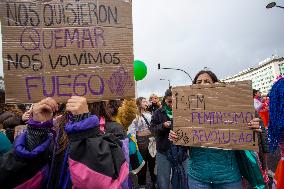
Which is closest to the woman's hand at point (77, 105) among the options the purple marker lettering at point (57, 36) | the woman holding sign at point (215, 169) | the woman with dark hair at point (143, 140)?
the purple marker lettering at point (57, 36)

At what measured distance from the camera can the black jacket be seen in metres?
5.52

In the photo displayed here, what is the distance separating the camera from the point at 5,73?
2164 millimetres

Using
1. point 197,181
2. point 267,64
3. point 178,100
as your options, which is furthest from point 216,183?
point 267,64

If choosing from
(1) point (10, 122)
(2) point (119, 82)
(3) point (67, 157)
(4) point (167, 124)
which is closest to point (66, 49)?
(2) point (119, 82)

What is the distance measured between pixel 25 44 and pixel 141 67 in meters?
4.41

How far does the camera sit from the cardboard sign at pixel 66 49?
219 centimetres

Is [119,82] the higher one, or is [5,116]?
[119,82]

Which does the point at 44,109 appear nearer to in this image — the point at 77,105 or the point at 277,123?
the point at 77,105

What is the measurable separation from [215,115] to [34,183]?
2271mm

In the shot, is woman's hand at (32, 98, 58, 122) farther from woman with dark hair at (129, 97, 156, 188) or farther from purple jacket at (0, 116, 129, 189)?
woman with dark hair at (129, 97, 156, 188)

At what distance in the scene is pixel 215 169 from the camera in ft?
11.0

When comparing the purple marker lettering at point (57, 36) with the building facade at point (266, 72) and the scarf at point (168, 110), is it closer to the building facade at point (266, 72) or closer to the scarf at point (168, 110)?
the scarf at point (168, 110)

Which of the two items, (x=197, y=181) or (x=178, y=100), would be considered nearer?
(x=197, y=181)

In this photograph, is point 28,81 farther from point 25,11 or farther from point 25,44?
point 25,11
